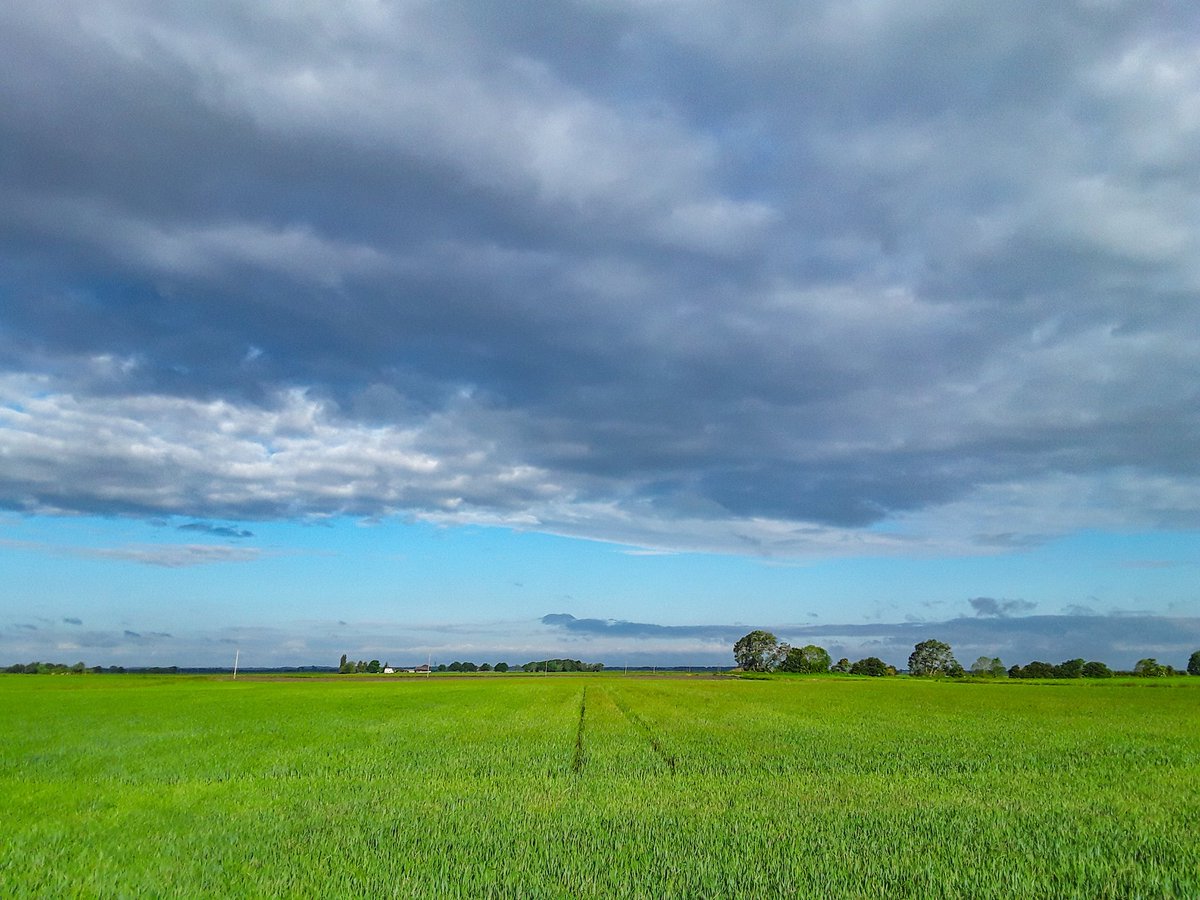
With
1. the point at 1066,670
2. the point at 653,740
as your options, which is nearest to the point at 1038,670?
the point at 1066,670

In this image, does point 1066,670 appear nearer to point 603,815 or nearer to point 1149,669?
point 1149,669

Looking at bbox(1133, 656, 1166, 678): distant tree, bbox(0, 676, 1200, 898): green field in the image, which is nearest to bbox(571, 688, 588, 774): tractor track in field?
bbox(0, 676, 1200, 898): green field

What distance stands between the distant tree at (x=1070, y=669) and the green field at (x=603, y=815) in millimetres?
179408

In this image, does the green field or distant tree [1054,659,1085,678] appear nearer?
the green field

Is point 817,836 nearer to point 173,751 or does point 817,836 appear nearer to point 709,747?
point 709,747

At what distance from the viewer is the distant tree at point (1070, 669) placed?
172125 millimetres

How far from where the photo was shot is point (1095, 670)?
168m

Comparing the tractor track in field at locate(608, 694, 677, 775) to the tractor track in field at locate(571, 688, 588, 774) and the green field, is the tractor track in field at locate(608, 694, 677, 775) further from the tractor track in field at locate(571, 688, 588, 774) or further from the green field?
the tractor track in field at locate(571, 688, 588, 774)

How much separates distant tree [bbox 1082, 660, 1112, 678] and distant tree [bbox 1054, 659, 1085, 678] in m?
1.24

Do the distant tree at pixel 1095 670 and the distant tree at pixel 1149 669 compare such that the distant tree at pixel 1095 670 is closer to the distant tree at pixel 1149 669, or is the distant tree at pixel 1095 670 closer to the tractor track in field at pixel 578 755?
the distant tree at pixel 1149 669

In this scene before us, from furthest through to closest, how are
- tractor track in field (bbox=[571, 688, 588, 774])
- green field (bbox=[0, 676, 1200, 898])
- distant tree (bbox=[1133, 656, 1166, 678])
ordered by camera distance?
distant tree (bbox=[1133, 656, 1166, 678]) < tractor track in field (bbox=[571, 688, 588, 774]) < green field (bbox=[0, 676, 1200, 898])

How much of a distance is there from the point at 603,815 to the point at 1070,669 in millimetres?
205141

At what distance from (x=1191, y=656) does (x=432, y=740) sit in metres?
216

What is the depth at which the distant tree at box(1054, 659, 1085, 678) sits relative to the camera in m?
172
